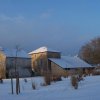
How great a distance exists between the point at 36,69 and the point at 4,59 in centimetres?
1115

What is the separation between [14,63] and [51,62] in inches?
413

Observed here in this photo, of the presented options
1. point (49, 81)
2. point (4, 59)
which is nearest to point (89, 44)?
point (4, 59)

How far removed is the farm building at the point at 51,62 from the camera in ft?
223

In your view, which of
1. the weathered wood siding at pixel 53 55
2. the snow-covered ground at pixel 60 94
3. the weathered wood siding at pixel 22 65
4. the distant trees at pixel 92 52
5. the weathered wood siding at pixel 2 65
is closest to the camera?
the snow-covered ground at pixel 60 94

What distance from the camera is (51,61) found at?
7050 centimetres

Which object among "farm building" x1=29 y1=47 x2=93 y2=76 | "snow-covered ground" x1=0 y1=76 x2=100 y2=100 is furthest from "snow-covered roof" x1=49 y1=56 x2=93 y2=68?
"snow-covered ground" x1=0 y1=76 x2=100 y2=100

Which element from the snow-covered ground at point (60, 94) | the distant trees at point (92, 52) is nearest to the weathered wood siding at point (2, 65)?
the distant trees at point (92, 52)

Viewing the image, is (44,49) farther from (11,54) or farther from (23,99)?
(23,99)

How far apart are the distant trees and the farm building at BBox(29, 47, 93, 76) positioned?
12.7 m

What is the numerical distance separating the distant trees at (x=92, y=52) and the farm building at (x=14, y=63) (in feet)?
84.4

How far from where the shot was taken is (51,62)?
231 feet

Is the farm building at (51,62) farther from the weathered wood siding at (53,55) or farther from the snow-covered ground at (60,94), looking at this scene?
the snow-covered ground at (60,94)

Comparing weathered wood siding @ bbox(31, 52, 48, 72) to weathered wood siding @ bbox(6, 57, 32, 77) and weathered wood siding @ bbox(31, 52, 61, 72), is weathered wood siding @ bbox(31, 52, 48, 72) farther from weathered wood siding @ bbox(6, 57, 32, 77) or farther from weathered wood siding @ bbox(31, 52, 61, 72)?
weathered wood siding @ bbox(6, 57, 32, 77)

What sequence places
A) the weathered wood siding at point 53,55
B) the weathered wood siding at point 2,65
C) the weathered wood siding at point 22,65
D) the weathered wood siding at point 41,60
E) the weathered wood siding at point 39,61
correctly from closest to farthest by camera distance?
1. the weathered wood siding at point 2,65
2. the weathered wood siding at point 22,65
3. the weathered wood siding at point 41,60
4. the weathered wood siding at point 39,61
5. the weathered wood siding at point 53,55
